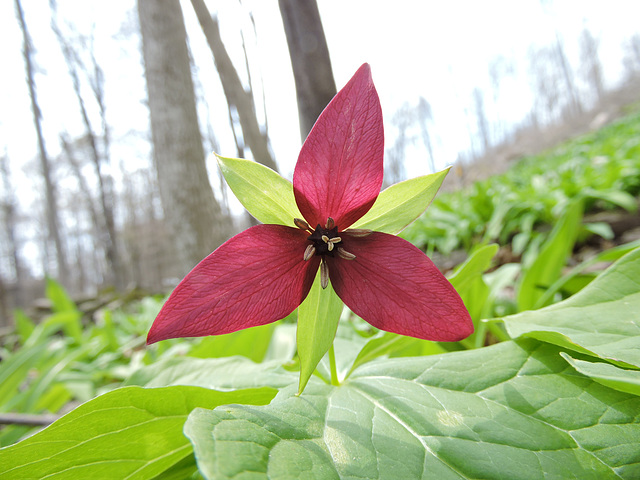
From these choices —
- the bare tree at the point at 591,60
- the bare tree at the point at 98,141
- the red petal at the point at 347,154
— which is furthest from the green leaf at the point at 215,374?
the bare tree at the point at 591,60

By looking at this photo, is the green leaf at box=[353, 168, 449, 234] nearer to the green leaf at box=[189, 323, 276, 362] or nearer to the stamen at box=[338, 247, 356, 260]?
the stamen at box=[338, 247, 356, 260]

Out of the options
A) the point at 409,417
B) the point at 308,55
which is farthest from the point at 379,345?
the point at 308,55

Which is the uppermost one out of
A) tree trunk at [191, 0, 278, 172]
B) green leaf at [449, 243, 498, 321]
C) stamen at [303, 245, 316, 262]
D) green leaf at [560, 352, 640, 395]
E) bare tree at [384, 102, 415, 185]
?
bare tree at [384, 102, 415, 185]

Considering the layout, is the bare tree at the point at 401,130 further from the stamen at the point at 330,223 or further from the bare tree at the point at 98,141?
the stamen at the point at 330,223

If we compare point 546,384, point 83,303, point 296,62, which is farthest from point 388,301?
point 83,303

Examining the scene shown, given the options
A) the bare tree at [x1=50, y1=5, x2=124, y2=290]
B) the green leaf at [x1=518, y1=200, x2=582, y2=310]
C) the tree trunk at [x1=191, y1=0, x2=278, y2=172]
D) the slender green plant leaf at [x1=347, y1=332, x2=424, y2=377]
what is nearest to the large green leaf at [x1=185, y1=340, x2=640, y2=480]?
the slender green plant leaf at [x1=347, y1=332, x2=424, y2=377]

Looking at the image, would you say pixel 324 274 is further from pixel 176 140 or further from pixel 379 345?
pixel 176 140

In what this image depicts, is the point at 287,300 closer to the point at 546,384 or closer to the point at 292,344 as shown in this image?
the point at 546,384
